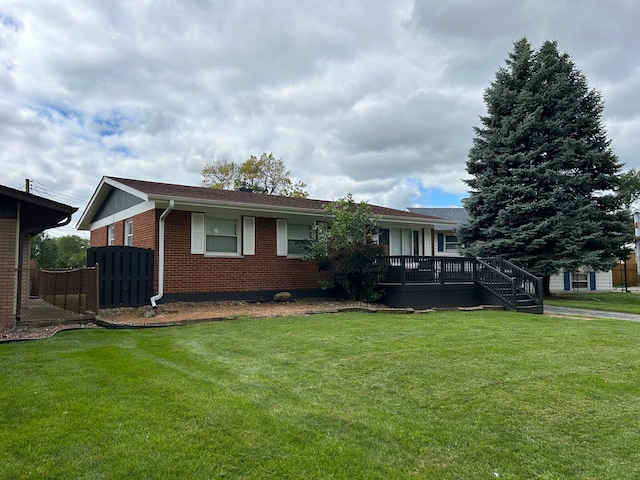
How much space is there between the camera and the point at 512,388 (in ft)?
14.9

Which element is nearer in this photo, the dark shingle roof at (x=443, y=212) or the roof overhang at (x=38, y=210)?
the roof overhang at (x=38, y=210)

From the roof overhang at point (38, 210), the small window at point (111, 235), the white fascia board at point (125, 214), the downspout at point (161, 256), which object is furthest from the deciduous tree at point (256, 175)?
the roof overhang at point (38, 210)

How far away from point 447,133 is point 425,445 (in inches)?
852

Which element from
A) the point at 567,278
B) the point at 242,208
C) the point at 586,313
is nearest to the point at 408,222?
the point at 586,313

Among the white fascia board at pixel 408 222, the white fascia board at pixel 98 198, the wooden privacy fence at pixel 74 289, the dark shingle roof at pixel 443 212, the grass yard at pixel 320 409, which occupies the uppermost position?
the dark shingle roof at pixel 443 212

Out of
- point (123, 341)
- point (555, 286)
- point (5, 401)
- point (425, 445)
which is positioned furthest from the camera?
point (555, 286)

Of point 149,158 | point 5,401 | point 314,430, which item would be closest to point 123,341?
point 5,401

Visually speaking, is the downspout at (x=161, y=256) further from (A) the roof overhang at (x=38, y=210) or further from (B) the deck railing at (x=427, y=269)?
(B) the deck railing at (x=427, y=269)

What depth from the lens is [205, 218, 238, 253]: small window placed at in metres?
13.3

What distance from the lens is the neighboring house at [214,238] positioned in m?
12.4

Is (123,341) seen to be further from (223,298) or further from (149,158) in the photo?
(149,158)

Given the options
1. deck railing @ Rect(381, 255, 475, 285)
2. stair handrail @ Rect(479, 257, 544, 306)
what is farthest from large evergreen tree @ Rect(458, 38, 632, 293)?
deck railing @ Rect(381, 255, 475, 285)

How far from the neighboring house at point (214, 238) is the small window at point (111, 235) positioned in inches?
1.5

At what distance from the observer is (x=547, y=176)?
688 inches
